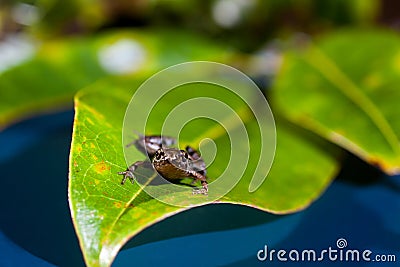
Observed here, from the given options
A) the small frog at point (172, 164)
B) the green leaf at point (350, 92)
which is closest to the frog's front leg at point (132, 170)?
the small frog at point (172, 164)

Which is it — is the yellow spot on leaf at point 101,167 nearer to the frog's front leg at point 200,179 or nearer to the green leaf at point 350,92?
the frog's front leg at point 200,179

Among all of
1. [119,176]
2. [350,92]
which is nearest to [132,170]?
[119,176]

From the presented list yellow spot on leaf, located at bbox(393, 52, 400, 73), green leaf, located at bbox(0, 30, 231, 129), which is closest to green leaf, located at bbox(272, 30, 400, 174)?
yellow spot on leaf, located at bbox(393, 52, 400, 73)

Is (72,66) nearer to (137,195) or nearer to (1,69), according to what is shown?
(1,69)

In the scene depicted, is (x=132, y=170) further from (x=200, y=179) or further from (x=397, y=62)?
(x=397, y=62)

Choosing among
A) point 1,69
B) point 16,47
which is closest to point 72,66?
point 1,69

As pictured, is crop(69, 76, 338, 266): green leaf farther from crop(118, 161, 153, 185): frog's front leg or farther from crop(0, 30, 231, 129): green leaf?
crop(0, 30, 231, 129): green leaf
